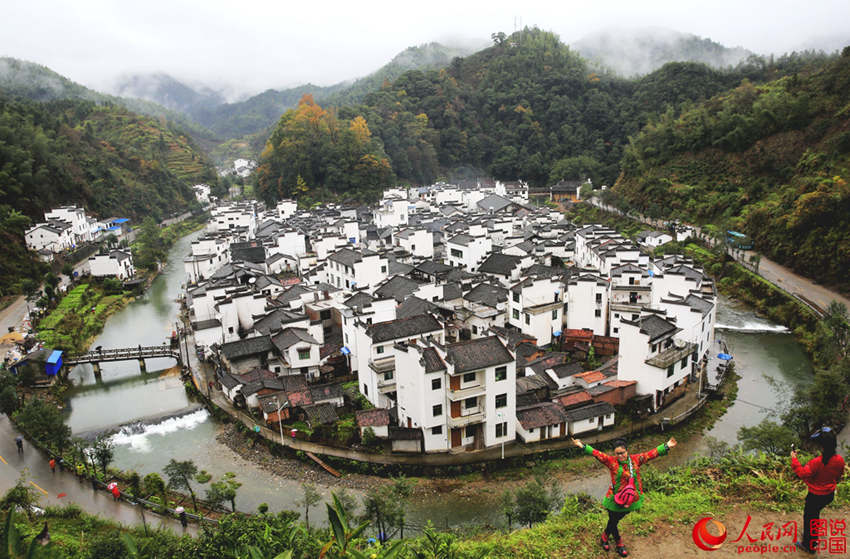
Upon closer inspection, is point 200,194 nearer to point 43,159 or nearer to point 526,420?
point 43,159

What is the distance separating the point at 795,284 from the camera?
72.7ft

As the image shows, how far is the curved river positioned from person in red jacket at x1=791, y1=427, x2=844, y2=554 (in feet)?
22.5

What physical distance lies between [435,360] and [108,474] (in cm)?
826

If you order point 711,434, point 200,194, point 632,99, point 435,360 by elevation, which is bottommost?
point 711,434

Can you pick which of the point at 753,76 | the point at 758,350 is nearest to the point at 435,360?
the point at 758,350

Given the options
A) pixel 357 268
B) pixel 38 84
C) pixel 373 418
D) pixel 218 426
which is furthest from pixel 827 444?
pixel 38 84

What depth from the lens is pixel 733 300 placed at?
926 inches

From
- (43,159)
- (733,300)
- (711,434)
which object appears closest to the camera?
(711,434)

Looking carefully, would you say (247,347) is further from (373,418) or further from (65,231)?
(65,231)

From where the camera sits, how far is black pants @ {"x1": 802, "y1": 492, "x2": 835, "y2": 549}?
4.77 metres

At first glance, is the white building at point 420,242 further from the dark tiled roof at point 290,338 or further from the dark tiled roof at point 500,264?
the dark tiled roof at point 290,338

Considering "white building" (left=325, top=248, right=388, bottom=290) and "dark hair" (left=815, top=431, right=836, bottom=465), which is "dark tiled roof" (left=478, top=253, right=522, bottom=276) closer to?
"white building" (left=325, top=248, right=388, bottom=290)

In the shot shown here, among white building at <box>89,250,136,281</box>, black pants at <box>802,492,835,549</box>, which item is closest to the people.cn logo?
black pants at <box>802,492,835,549</box>

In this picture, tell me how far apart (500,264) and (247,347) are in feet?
37.7
